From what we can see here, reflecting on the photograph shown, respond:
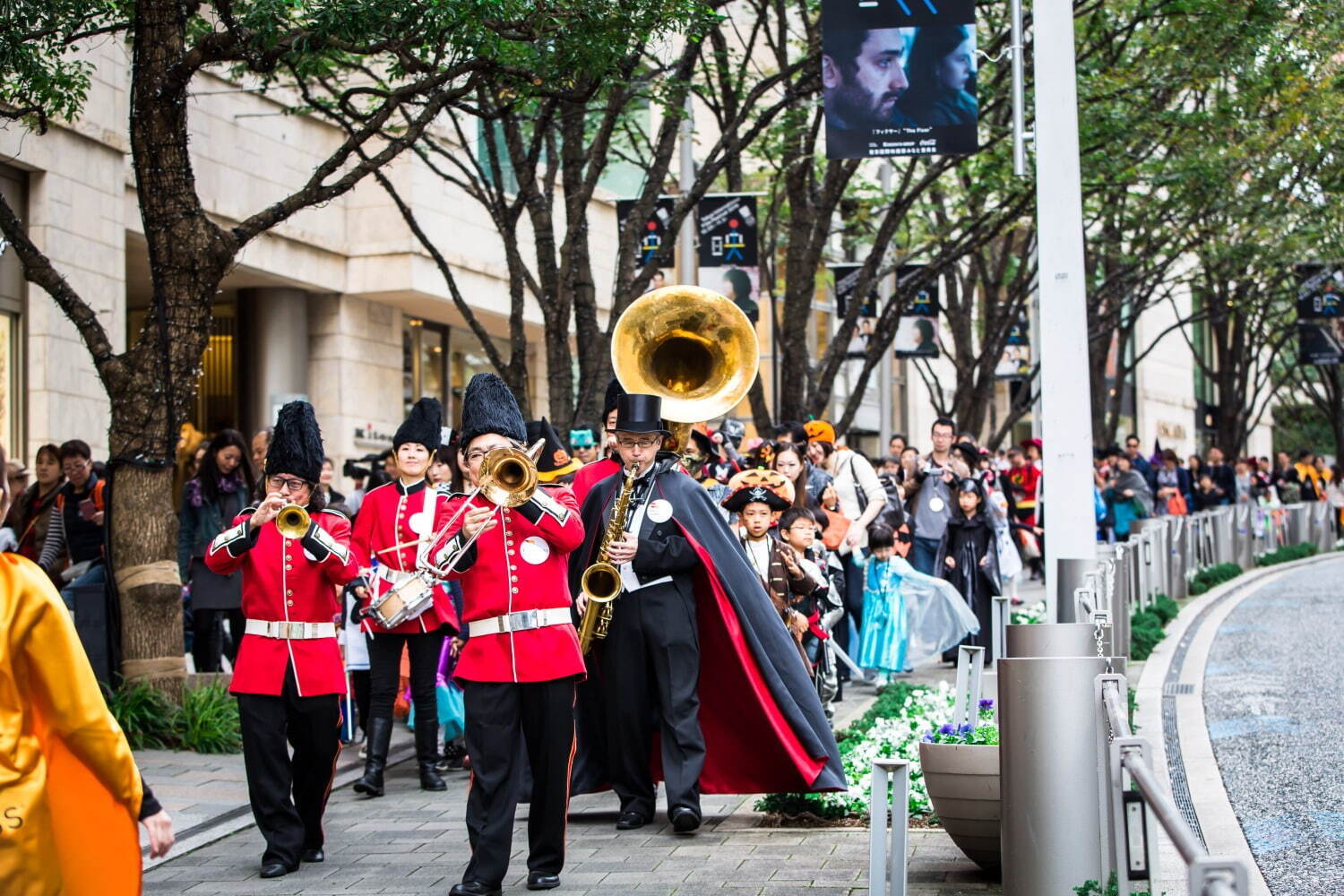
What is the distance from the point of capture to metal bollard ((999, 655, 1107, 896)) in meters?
5.68

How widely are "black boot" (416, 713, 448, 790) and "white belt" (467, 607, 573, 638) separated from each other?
3.06 meters

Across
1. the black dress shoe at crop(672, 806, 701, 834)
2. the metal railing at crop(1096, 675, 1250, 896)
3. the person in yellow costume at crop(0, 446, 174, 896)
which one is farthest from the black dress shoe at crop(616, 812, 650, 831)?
the person in yellow costume at crop(0, 446, 174, 896)

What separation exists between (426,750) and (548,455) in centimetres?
189

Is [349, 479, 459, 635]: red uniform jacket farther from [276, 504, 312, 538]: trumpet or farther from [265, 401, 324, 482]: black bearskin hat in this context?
[276, 504, 312, 538]: trumpet

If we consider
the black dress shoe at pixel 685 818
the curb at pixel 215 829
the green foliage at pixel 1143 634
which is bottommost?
the curb at pixel 215 829

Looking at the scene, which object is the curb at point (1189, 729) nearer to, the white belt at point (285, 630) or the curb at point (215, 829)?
the white belt at point (285, 630)

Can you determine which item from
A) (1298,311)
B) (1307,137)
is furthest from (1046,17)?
(1298,311)

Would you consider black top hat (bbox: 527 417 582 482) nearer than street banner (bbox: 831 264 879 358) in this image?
Yes

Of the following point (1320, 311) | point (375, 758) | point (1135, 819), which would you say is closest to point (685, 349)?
point (375, 758)

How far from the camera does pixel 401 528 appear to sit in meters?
10.0

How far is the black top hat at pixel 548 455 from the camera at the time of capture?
1071cm

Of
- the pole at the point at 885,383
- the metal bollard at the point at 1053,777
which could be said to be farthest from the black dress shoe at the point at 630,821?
the pole at the point at 885,383

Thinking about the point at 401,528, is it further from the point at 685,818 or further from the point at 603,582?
the point at 685,818

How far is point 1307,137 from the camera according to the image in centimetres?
A: 2334
